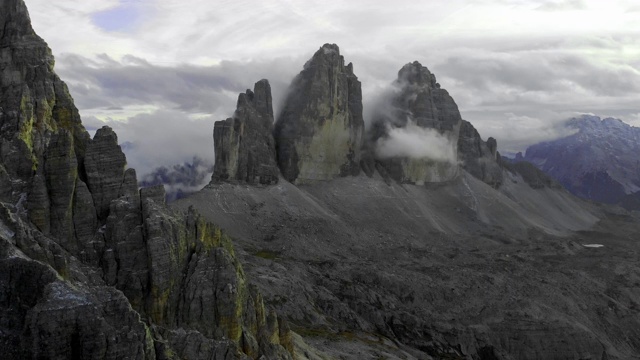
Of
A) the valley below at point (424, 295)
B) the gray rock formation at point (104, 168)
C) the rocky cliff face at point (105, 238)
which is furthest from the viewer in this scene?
the valley below at point (424, 295)

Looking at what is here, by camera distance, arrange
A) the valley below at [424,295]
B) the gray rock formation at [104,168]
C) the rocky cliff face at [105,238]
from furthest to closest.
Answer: the valley below at [424,295] → the gray rock formation at [104,168] → the rocky cliff face at [105,238]

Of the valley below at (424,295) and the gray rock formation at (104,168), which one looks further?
the valley below at (424,295)

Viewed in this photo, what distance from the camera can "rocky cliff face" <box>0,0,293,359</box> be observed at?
151 ft

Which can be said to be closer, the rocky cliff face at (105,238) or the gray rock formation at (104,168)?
the rocky cliff face at (105,238)

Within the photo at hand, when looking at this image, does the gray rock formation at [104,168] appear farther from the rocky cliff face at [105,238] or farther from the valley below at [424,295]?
the valley below at [424,295]

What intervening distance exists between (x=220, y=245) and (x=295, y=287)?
66.6 meters

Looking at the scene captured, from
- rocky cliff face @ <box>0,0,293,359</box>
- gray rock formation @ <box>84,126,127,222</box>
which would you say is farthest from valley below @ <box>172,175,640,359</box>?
gray rock formation @ <box>84,126,127,222</box>

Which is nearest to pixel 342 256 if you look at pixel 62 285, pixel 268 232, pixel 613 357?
pixel 268 232

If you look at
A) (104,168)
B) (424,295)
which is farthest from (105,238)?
(424,295)

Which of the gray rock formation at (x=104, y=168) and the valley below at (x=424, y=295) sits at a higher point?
the gray rock formation at (x=104, y=168)

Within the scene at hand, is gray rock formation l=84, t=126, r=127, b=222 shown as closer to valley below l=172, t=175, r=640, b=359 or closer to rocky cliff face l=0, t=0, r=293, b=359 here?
rocky cliff face l=0, t=0, r=293, b=359

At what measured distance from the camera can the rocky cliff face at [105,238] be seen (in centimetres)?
4594

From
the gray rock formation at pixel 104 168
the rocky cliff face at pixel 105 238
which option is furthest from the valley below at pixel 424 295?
the gray rock formation at pixel 104 168

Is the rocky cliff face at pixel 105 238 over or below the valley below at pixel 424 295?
over
